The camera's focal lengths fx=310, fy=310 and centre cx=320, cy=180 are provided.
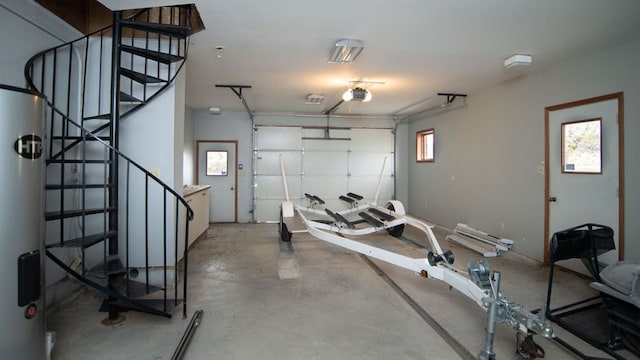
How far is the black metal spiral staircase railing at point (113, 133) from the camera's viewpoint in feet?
9.49

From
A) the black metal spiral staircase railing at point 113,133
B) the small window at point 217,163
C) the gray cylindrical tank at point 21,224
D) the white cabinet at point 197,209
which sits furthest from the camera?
the small window at point 217,163

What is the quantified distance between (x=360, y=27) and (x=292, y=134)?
4.83 meters

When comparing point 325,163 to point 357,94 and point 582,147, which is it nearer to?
point 357,94

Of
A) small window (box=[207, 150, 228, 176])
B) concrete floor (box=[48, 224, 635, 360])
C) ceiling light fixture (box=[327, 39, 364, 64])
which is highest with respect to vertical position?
ceiling light fixture (box=[327, 39, 364, 64])

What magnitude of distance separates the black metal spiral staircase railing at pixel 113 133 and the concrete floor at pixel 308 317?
0.92 ft

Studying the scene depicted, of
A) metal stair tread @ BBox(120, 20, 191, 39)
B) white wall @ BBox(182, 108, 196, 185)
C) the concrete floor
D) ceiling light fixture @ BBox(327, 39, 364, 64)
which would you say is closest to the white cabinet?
the concrete floor

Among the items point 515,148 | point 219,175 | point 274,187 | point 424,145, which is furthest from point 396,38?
point 219,175

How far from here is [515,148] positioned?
4.79m

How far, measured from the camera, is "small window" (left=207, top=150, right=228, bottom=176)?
7.50 metres

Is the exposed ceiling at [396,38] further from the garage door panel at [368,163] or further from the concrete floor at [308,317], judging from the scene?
the garage door panel at [368,163]

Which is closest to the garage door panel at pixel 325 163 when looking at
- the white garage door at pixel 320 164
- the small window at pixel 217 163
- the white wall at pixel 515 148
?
the white garage door at pixel 320 164

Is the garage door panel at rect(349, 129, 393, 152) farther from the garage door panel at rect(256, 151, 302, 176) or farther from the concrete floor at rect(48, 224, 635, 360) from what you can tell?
the concrete floor at rect(48, 224, 635, 360)

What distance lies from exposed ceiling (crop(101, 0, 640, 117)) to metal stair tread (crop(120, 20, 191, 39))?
7.2 inches

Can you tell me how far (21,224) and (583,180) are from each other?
5.31 m
